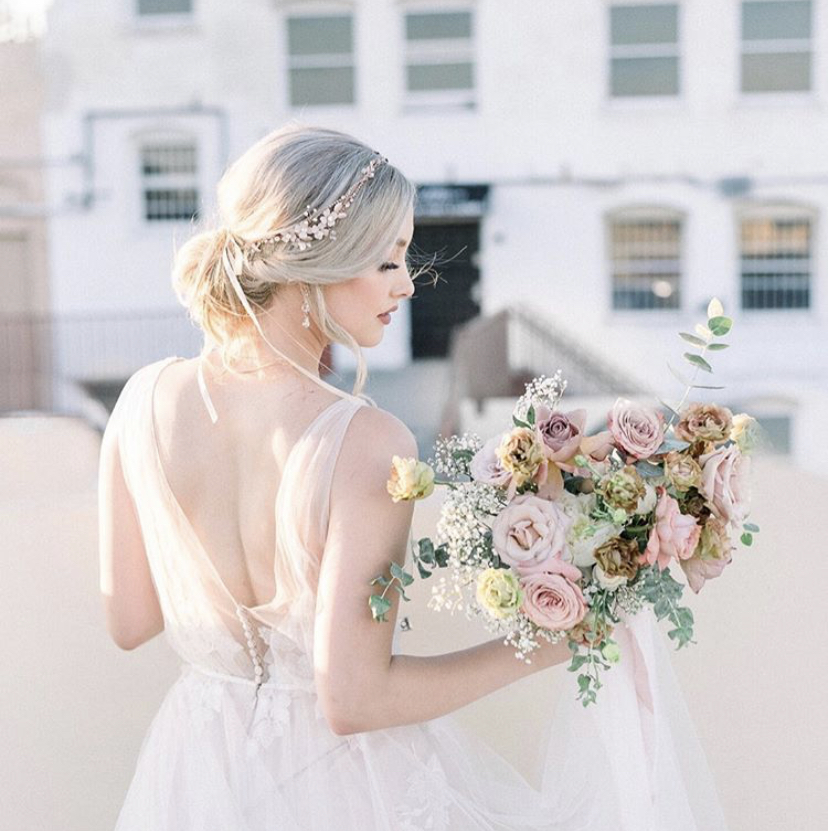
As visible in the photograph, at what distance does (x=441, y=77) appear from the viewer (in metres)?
13.3

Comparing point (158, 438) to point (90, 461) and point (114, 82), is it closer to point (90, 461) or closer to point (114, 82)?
point (90, 461)

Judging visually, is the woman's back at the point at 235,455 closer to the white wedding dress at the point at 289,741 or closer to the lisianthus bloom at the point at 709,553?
the white wedding dress at the point at 289,741

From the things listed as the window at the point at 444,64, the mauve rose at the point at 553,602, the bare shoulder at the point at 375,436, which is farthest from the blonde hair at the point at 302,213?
the window at the point at 444,64

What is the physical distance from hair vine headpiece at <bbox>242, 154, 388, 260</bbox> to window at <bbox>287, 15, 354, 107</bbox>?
1281cm

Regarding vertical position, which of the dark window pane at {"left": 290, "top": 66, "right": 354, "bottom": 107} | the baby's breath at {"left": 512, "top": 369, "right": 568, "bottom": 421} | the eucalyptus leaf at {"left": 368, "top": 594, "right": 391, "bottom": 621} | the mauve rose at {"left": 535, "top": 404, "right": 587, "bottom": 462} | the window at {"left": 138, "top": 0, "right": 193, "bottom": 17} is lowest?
the eucalyptus leaf at {"left": 368, "top": 594, "right": 391, "bottom": 621}

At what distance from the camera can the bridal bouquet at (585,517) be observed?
3.82 feet

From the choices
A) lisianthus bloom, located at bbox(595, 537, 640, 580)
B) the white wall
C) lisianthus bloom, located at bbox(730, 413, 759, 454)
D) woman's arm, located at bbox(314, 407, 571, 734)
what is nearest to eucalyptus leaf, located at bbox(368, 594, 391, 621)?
woman's arm, located at bbox(314, 407, 571, 734)

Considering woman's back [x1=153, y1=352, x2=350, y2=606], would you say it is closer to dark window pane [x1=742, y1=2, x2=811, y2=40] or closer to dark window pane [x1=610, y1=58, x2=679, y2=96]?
dark window pane [x1=610, y1=58, x2=679, y2=96]

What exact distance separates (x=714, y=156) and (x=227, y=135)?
5.89m

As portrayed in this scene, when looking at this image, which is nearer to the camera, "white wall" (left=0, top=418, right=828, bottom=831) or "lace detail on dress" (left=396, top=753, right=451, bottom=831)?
"lace detail on dress" (left=396, top=753, right=451, bottom=831)

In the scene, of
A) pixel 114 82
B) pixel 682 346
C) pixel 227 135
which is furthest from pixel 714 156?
pixel 114 82

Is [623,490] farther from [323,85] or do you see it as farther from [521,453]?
[323,85]

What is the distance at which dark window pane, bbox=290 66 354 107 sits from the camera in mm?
13367

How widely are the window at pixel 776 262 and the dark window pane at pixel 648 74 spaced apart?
193cm
